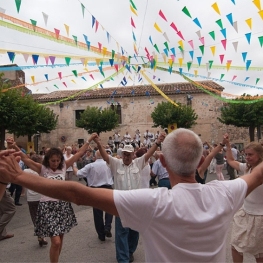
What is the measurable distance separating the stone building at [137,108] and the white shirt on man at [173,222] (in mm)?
25030

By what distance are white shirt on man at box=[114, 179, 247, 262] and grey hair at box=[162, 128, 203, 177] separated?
130mm

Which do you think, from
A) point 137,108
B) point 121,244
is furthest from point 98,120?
point 121,244

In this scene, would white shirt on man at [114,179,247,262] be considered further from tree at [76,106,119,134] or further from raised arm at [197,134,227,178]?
tree at [76,106,119,134]

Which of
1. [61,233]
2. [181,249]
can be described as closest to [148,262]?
[181,249]

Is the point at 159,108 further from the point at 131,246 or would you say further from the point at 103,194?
the point at 103,194

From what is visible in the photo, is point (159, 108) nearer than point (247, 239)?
No

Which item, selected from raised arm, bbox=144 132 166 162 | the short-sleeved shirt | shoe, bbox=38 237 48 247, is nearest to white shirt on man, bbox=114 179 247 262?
raised arm, bbox=144 132 166 162

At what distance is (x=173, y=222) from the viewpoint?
1.50 metres

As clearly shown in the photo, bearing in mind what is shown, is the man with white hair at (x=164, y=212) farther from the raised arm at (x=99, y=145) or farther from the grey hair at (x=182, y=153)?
the raised arm at (x=99, y=145)

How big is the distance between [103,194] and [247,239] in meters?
2.42

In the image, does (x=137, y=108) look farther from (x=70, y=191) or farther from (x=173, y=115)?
(x=70, y=191)

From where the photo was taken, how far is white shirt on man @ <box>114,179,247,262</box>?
1513 mm

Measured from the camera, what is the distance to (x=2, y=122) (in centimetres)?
1781

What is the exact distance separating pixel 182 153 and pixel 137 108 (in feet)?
86.9
